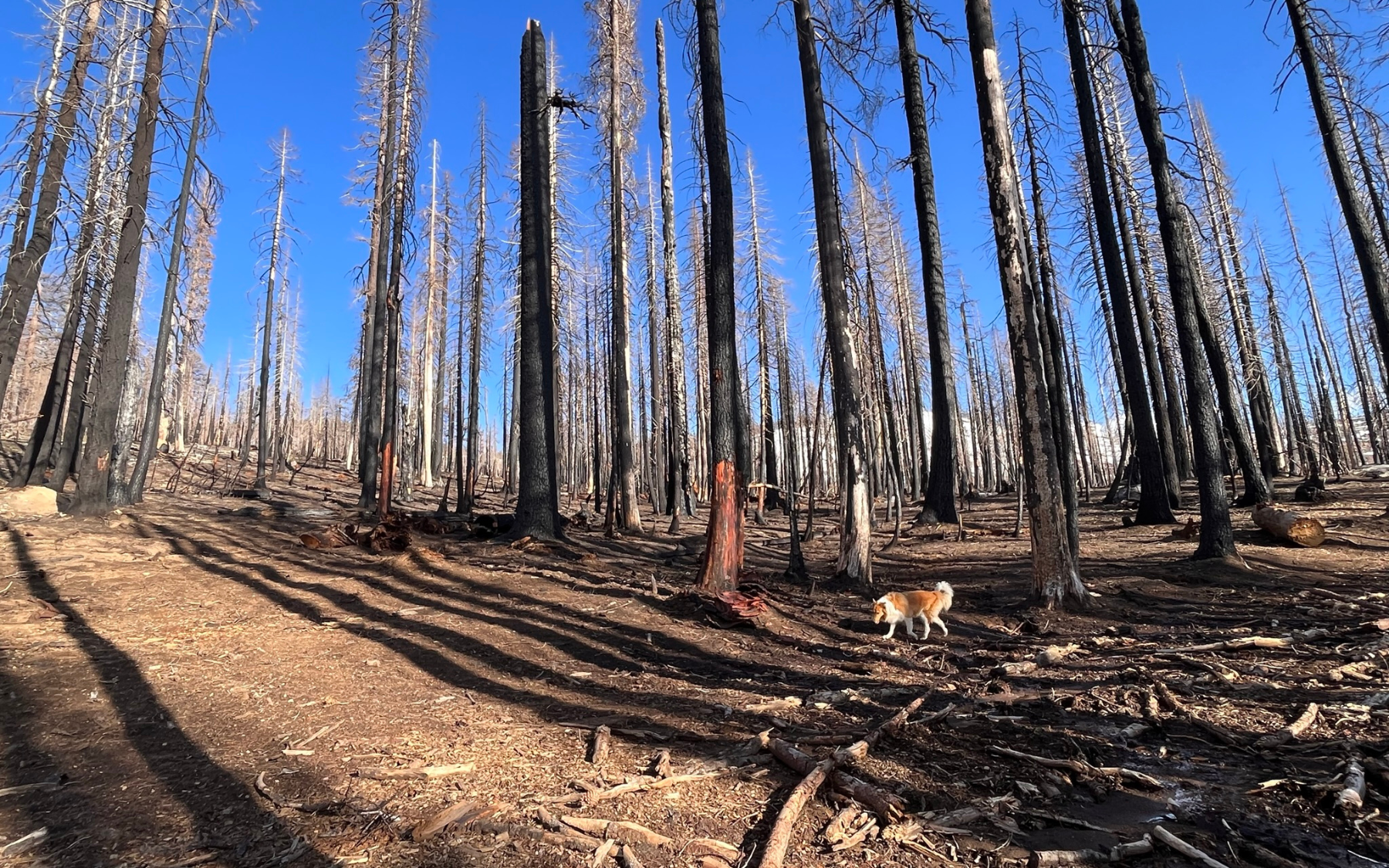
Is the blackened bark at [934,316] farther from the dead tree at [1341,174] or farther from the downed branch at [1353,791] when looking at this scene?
the downed branch at [1353,791]

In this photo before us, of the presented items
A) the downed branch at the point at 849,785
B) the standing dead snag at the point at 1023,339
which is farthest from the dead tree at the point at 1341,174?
the downed branch at the point at 849,785

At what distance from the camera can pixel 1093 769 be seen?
10.1ft

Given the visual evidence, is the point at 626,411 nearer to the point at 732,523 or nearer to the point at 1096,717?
the point at 732,523

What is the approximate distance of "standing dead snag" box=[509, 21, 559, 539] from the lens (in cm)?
1146

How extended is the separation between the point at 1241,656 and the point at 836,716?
11.6 ft

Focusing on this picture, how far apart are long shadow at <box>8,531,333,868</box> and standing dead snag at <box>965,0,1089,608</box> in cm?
720

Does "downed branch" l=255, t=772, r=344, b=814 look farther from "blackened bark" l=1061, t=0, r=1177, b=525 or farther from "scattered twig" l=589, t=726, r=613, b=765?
"blackened bark" l=1061, t=0, r=1177, b=525

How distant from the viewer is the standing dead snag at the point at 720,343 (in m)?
7.66

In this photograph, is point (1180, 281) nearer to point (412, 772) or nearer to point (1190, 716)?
point (1190, 716)

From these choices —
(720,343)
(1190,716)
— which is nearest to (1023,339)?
(720,343)

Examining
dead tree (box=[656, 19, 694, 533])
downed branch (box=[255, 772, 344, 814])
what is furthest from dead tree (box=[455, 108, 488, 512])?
downed branch (box=[255, 772, 344, 814])

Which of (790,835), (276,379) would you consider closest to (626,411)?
(790,835)

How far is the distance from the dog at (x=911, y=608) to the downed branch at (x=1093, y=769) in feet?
9.85

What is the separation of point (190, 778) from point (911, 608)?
18.9 feet
